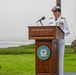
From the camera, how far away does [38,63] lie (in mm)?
5191

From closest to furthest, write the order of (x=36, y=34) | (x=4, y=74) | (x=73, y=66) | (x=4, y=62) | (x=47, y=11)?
(x=36, y=34), (x=4, y=74), (x=73, y=66), (x=4, y=62), (x=47, y=11)

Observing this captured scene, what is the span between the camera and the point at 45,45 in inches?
203

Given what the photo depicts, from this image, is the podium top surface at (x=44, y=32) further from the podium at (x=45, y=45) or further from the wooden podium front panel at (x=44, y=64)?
the wooden podium front panel at (x=44, y=64)

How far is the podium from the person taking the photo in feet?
16.6

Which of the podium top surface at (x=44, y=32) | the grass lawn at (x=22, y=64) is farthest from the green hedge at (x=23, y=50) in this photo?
the podium top surface at (x=44, y=32)

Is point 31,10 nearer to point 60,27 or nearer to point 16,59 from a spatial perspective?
point 16,59

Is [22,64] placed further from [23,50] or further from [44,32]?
[44,32]

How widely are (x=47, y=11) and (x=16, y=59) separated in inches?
107

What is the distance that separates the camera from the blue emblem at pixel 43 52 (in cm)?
513

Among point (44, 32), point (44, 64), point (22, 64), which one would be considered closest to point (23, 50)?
point (22, 64)

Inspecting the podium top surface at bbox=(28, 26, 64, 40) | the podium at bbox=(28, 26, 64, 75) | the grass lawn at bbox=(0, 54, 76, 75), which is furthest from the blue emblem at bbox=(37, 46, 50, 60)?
the grass lawn at bbox=(0, 54, 76, 75)

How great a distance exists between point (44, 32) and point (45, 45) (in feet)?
0.66

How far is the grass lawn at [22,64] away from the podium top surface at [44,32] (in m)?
2.69

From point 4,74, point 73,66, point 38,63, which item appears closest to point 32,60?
point 73,66
